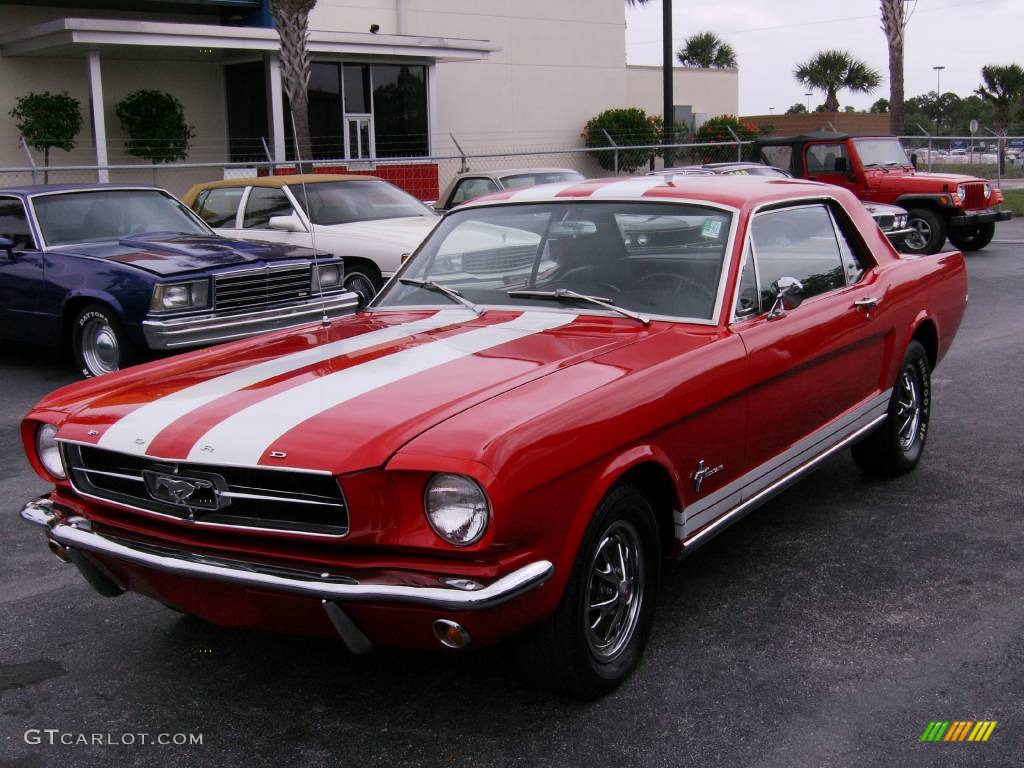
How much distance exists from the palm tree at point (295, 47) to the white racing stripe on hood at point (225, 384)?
14541mm

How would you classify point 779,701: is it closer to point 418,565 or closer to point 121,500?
point 418,565

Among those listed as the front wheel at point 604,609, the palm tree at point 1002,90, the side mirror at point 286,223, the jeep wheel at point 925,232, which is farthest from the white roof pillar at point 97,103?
the palm tree at point 1002,90

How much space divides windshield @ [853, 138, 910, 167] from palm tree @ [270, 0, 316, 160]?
8648 mm

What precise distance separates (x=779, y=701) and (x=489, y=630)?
41.0 inches

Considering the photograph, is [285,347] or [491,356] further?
[285,347]

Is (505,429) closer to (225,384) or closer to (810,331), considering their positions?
(225,384)

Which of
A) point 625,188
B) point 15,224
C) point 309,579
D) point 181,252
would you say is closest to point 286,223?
point 181,252

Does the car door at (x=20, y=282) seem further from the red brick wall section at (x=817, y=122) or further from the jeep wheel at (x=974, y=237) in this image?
the red brick wall section at (x=817, y=122)

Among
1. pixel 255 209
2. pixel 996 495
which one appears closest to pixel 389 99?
pixel 255 209

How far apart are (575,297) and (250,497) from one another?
5.39 ft

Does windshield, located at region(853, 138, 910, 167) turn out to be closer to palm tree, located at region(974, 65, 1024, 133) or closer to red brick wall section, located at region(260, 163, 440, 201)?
red brick wall section, located at region(260, 163, 440, 201)

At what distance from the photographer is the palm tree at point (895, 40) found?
927 inches

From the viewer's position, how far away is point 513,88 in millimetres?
29656

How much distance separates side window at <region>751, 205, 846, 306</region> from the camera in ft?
14.6
